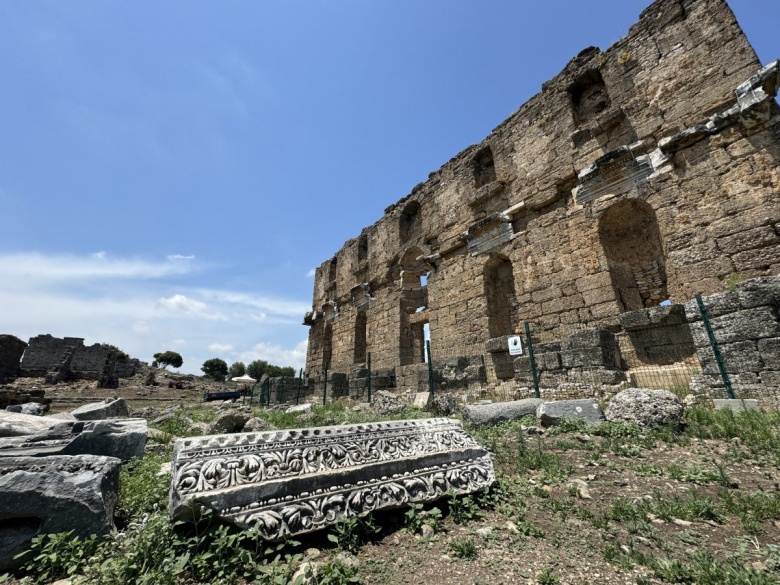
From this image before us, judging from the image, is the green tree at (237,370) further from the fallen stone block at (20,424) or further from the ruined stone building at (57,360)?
the fallen stone block at (20,424)

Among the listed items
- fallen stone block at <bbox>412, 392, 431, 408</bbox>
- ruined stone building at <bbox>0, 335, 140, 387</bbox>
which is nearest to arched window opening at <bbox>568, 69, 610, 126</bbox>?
fallen stone block at <bbox>412, 392, 431, 408</bbox>

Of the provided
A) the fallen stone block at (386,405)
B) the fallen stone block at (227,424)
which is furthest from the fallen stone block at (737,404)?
the fallen stone block at (227,424)

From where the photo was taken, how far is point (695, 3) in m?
7.40

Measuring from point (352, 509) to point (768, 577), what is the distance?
2.10 m

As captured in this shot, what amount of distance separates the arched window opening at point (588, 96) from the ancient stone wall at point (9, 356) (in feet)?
124

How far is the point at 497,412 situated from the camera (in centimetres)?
526

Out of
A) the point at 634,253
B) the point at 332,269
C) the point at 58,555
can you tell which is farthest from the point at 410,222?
the point at 58,555

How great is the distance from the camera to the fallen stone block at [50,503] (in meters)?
1.87

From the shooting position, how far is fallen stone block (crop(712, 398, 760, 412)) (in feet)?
14.4

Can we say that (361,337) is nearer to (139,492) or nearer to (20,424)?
(20,424)

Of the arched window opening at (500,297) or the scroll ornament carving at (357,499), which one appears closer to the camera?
the scroll ornament carving at (357,499)

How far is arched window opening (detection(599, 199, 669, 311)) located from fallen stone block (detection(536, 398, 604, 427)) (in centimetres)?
397

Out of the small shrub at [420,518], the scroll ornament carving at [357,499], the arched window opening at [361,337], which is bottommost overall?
the small shrub at [420,518]

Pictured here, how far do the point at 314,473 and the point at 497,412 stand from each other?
379cm
